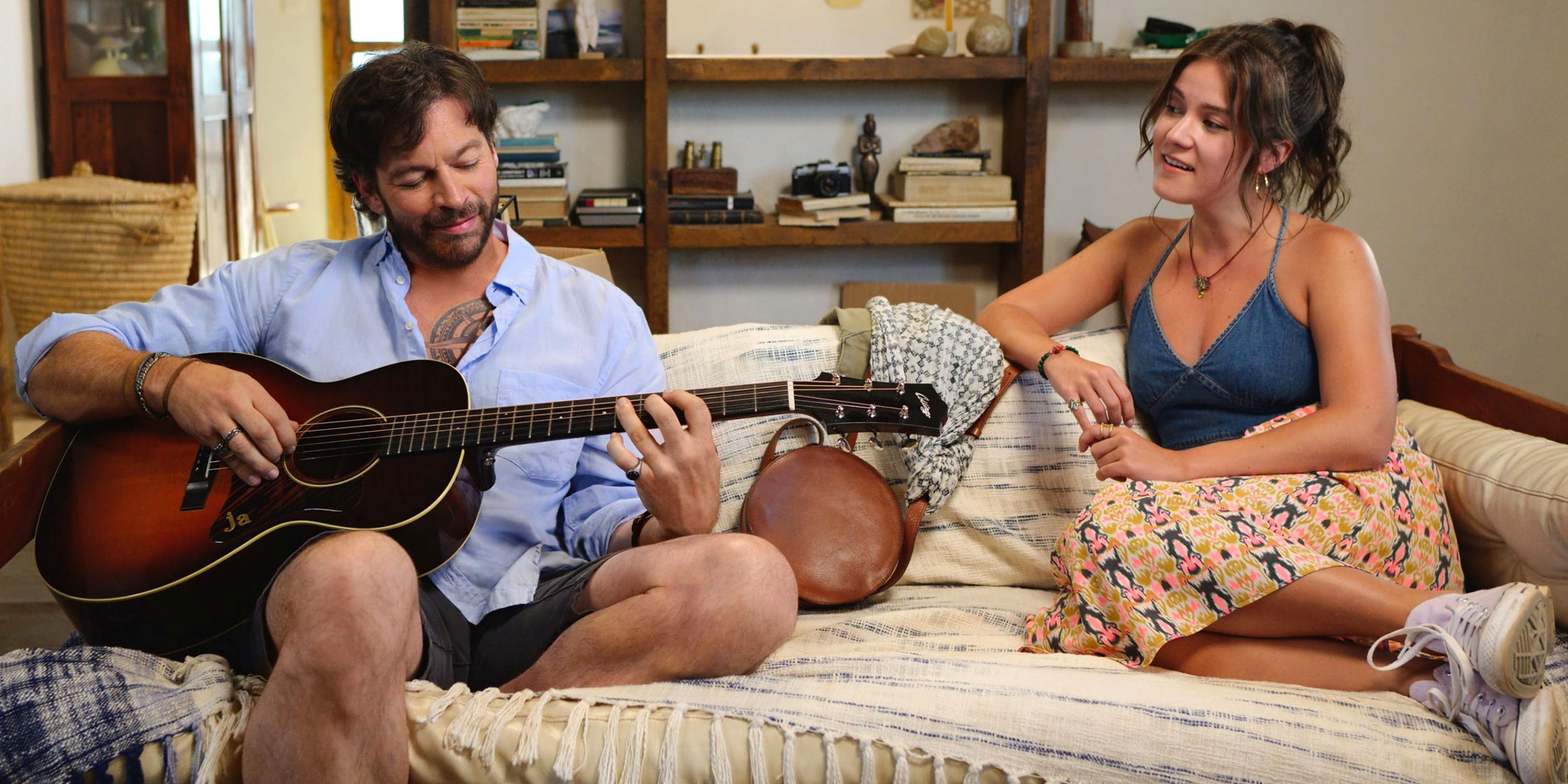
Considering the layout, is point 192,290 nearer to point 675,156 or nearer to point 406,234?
point 406,234

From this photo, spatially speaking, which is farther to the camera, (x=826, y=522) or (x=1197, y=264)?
(x=1197, y=264)

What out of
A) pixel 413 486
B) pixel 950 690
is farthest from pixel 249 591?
pixel 950 690

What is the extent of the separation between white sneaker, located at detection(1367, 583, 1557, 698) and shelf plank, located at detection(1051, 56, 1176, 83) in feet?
7.77

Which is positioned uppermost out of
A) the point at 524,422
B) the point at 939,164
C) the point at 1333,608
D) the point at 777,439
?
the point at 939,164

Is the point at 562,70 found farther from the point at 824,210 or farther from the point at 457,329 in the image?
the point at 457,329

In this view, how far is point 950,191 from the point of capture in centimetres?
369

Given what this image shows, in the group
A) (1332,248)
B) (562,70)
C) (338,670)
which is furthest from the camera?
(562,70)

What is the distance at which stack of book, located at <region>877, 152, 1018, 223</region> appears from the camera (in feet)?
12.0


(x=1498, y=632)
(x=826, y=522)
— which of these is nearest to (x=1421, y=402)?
(x=1498, y=632)

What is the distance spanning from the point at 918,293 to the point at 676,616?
2451mm

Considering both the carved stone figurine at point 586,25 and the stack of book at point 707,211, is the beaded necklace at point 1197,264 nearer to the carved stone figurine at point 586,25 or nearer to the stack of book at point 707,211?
the stack of book at point 707,211

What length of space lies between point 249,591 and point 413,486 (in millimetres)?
232

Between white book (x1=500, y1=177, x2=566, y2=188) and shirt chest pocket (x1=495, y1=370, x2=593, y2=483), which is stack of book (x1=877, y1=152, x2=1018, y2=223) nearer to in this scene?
white book (x1=500, y1=177, x2=566, y2=188)

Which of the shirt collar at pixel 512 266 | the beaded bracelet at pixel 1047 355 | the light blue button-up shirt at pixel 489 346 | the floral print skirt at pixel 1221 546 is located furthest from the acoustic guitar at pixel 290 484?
the beaded bracelet at pixel 1047 355
